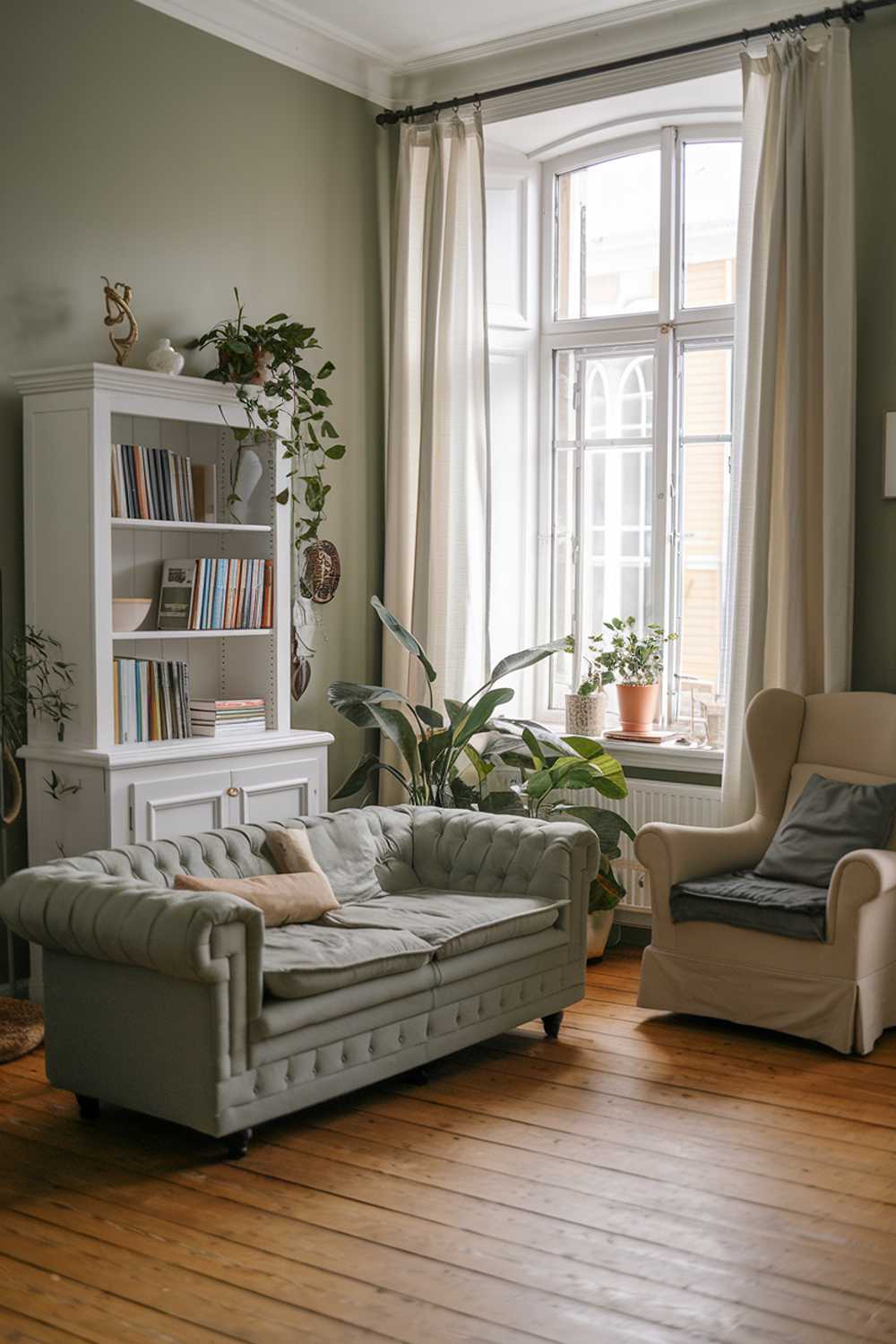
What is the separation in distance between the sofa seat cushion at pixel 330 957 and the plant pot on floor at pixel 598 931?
61.2 inches

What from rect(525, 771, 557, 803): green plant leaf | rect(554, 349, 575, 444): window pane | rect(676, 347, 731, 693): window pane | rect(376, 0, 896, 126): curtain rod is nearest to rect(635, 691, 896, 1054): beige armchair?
rect(525, 771, 557, 803): green plant leaf

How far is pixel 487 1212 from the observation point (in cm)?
310

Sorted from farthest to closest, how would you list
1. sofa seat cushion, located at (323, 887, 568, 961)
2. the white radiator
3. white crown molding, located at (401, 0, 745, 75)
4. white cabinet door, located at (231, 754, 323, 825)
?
the white radiator
white crown molding, located at (401, 0, 745, 75)
white cabinet door, located at (231, 754, 323, 825)
sofa seat cushion, located at (323, 887, 568, 961)

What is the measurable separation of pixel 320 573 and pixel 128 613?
116cm

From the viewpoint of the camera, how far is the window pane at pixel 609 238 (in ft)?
19.3

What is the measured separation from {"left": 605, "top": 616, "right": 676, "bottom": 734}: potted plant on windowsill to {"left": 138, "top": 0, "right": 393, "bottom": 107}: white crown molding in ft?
8.14

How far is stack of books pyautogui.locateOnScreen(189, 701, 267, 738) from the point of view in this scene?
16.0 ft

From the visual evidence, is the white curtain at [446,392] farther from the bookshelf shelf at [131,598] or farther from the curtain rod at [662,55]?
the bookshelf shelf at [131,598]

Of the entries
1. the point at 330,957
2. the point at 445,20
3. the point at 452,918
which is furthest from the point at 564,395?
the point at 330,957

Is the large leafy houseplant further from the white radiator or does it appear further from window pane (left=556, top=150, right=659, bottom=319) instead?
window pane (left=556, top=150, right=659, bottom=319)

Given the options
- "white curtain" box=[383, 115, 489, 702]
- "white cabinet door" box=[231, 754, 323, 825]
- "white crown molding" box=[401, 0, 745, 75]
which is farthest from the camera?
"white curtain" box=[383, 115, 489, 702]

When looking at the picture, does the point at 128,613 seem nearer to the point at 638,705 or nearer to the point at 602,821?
the point at 602,821

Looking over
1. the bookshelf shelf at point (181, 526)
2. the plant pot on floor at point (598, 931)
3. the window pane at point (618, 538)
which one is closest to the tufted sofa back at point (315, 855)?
the plant pot on floor at point (598, 931)

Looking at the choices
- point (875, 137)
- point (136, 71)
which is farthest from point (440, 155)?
point (875, 137)
